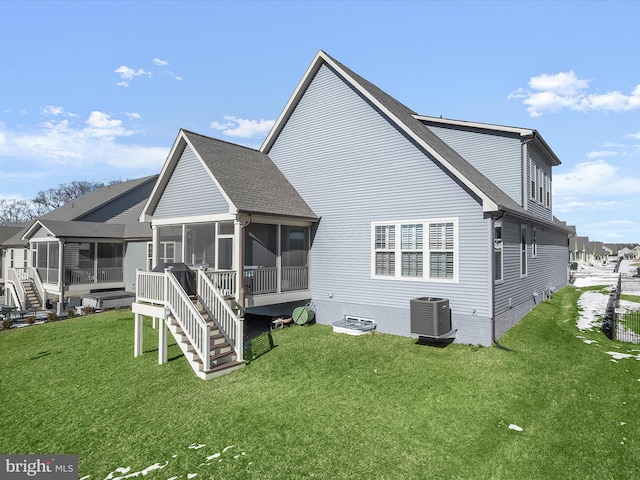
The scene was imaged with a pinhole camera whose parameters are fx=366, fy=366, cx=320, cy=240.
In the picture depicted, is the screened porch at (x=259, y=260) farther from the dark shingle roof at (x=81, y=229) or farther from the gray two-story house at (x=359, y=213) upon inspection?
the dark shingle roof at (x=81, y=229)

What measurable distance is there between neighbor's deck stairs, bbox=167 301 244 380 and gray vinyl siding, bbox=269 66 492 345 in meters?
5.27

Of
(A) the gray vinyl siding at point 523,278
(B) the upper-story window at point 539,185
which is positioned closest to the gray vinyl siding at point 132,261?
(A) the gray vinyl siding at point 523,278

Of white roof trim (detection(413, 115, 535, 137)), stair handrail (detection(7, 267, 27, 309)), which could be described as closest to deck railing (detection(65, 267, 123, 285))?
stair handrail (detection(7, 267, 27, 309))

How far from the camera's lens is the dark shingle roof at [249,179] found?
13109 mm

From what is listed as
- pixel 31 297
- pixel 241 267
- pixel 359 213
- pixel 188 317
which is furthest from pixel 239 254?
pixel 31 297

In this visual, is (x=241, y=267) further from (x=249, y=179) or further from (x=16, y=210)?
(x=16, y=210)

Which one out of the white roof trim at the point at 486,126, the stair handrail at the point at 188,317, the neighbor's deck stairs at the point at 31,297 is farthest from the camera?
the neighbor's deck stairs at the point at 31,297

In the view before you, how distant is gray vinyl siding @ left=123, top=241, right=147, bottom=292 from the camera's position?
84.0ft

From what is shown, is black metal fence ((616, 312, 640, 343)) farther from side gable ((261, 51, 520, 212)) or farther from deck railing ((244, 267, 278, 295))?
deck railing ((244, 267, 278, 295))

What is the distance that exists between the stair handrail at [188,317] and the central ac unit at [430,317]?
20.7ft

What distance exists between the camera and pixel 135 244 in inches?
1028

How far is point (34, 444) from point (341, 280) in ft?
33.5

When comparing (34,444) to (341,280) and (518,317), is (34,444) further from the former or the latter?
(518,317)

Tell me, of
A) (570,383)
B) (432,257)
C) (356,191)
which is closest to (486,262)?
(432,257)
